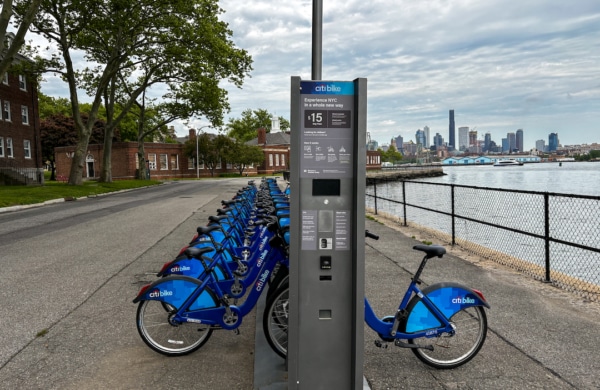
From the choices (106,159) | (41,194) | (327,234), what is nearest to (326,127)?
(327,234)

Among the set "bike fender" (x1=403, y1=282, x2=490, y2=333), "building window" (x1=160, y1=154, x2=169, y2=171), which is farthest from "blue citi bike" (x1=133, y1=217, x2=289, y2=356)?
"building window" (x1=160, y1=154, x2=169, y2=171)

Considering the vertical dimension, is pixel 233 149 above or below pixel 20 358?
above

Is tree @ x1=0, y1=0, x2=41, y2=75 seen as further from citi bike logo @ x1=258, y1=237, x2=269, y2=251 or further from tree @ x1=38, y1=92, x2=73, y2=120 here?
tree @ x1=38, y1=92, x2=73, y2=120

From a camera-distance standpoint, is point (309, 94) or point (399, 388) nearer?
point (309, 94)

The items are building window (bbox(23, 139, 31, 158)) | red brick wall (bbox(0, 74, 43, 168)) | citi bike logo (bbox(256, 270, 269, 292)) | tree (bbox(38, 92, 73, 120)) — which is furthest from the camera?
tree (bbox(38, 92, 73, 120))

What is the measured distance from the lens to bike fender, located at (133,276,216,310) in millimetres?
4066

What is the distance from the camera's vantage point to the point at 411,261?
7855mm

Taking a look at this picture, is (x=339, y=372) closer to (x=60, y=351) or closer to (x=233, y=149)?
(x=60, y=351)

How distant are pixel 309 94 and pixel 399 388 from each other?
7.57ft

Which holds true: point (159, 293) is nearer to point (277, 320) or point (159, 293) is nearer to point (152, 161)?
point (277, 320)

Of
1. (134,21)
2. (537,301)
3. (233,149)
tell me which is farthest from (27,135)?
(537,301)

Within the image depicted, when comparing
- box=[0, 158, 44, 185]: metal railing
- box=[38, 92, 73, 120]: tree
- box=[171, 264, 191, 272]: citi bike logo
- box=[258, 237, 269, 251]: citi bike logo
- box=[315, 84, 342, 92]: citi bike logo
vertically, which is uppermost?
box=[38, 92, 73, 120]: tree

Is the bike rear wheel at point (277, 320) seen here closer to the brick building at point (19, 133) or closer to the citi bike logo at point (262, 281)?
the citi bike logo at point (262, 281)

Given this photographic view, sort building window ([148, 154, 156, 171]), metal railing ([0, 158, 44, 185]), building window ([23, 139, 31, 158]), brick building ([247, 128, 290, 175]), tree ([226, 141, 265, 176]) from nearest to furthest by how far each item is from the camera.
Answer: metal railing ([0, 158, 44, 185])
building window ([23, 139, 31, 158])
building window ([148, 154, 156, 171])
tree ([226, 141, 265, 176])
brick building ([247, 128, 290, 175])
